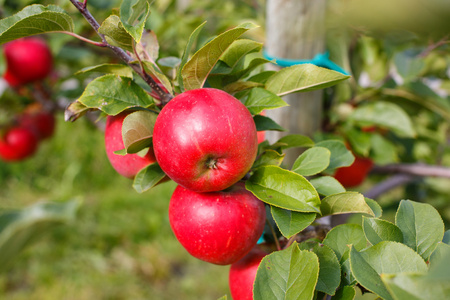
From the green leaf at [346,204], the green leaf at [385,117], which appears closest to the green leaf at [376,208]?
the green leaf at [346,204]

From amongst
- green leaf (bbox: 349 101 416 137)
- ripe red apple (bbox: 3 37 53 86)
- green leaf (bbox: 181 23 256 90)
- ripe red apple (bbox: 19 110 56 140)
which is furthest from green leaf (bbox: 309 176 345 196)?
ripe red apple (bbox: 19 110 56 140)

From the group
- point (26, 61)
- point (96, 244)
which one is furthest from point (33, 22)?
point (96, 244)

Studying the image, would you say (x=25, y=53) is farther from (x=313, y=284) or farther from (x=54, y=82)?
(x=313, y=284)

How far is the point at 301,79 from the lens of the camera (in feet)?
1.90

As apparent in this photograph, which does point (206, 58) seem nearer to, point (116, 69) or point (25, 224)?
point (116, 69)

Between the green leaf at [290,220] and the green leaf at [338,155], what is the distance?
0.53ft

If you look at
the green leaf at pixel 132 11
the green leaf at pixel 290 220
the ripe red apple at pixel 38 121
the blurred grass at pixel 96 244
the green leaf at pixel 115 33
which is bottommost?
the blurred grass at pixel 96 244

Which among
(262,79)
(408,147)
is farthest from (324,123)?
(262,79)

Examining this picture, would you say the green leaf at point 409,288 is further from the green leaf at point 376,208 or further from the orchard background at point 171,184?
the green leaf at point 376,208

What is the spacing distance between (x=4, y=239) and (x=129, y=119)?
1.52 meters

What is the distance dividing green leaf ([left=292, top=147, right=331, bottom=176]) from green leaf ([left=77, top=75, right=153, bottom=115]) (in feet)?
0.76

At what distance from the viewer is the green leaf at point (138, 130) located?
50 cm

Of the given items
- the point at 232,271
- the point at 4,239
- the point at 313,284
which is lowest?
the point at 4,239

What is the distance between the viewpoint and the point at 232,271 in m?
0.63
